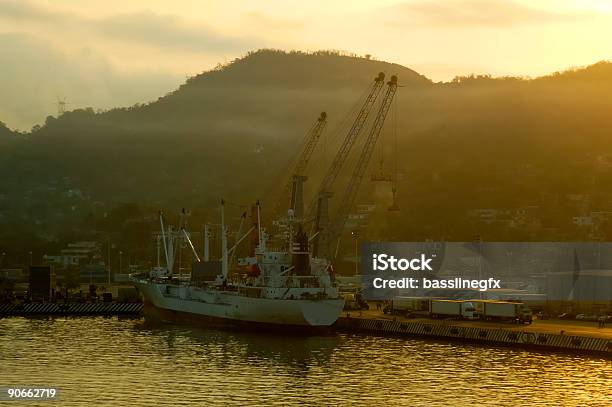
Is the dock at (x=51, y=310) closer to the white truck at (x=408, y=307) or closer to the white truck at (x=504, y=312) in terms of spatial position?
the white truck at (x=408, y=307)

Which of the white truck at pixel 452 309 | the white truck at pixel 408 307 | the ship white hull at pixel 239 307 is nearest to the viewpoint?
the ship white hull at pixel 239 307

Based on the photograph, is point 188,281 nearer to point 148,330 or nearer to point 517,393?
point 148,330

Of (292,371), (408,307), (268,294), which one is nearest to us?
(292,371)

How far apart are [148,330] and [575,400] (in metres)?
83.2

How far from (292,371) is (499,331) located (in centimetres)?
3316

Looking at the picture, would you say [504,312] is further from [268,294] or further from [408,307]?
[268,294]

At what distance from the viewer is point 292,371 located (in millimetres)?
112000

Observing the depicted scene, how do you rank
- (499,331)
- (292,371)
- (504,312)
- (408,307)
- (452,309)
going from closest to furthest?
(292,371), (499,331), (504,312), (452,309), (408,307)

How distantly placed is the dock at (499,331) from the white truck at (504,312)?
5.60 feet

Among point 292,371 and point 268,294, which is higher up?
point 268,294

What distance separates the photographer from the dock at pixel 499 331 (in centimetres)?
12306

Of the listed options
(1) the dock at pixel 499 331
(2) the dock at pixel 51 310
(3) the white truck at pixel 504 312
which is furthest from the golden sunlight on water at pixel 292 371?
(2) the dock at pixel 51 310

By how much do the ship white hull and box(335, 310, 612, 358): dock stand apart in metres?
8.15

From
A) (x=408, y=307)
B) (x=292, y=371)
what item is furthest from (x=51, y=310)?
(x=292, y=371)
